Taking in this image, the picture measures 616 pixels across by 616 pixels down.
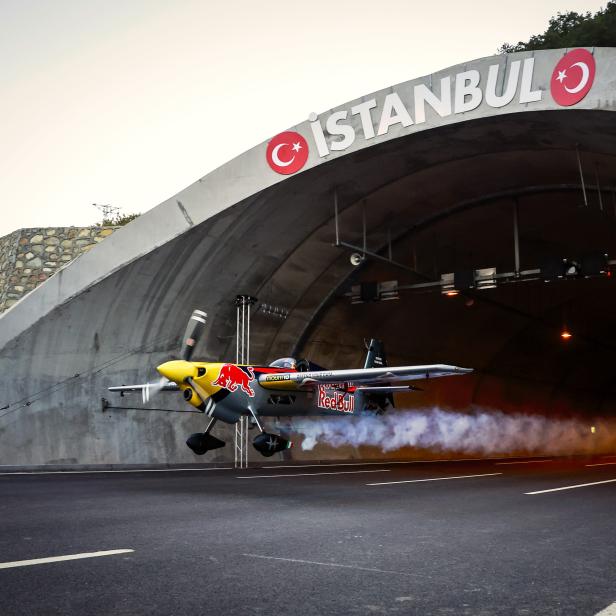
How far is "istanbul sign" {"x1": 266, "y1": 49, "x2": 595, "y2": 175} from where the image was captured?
1496 centimetres

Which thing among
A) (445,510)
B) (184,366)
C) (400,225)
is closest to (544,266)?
(400,225)

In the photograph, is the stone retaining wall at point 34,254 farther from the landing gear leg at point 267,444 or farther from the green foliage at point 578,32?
the green foliage at point 578,32

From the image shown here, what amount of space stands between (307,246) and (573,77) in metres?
10.3

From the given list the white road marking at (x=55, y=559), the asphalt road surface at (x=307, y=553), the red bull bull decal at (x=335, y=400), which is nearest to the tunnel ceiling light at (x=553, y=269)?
the red bull bull decal at (x=335, y=400)

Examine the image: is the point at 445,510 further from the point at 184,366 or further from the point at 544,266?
the point at 544,266

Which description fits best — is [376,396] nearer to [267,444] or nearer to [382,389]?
[382,389]

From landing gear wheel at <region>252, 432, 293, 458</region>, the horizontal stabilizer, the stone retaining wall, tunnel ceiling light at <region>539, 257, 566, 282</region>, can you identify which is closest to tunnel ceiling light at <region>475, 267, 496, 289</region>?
tunnel ceiling light at <region>539, 257, 566, 282</region>

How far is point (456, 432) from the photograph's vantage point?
110 feet

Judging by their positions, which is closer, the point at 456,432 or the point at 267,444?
the point at 267,444

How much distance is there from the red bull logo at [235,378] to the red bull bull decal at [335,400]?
2.45 meters

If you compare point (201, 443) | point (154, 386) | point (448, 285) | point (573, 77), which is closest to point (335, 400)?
point (201, 443)

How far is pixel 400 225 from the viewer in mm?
24016

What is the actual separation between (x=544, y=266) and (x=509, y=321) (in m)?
11.8

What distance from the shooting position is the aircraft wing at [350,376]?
15.1m
